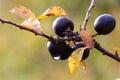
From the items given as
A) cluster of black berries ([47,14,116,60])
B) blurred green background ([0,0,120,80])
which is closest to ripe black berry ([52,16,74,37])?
cluster of black berries ([47,14,116,60])

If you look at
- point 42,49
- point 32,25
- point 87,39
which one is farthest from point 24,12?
point 42,49

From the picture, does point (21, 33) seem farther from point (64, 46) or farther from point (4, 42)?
point (64, 46)

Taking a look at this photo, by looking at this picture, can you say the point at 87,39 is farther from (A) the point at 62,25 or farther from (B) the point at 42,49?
(B) the point at 42,49

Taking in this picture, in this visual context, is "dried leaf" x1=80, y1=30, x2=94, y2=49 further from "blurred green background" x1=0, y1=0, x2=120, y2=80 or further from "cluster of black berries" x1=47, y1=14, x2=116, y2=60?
"blurred green background" x1=0, y1=0, x2=120, y2=80

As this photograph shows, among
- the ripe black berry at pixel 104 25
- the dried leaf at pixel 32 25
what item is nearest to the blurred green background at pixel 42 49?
the ripe black berry at pixel 104 25

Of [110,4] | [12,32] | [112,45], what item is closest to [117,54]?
[112,45]

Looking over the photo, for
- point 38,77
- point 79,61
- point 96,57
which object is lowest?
point 38,77
